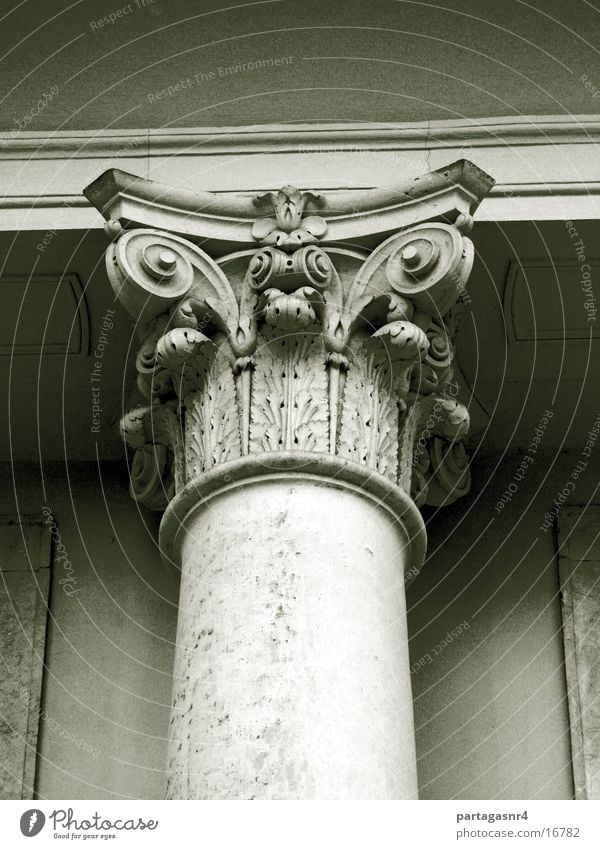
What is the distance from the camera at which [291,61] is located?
10.4m

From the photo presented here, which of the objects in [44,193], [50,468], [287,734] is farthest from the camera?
[50,468]

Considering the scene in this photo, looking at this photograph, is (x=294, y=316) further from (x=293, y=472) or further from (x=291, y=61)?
(x=291, y=61)

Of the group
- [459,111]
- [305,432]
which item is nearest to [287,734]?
[305,432]

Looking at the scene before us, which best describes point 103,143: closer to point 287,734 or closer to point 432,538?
point 432,538

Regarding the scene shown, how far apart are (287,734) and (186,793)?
0.50 m

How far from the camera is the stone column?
26.0 feet

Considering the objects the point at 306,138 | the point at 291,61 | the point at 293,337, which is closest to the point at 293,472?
the point at 293,337

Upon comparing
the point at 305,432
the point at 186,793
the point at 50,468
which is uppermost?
the point at 50,468

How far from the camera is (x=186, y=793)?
25.8 ft

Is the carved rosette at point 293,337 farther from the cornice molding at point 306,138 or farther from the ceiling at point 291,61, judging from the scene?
the ceiling at point 291,61

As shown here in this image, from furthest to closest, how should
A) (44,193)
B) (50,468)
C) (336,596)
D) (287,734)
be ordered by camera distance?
(50,468)
(44,193)
(336,596)
(287,734)

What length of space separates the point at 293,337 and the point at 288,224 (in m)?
0.66

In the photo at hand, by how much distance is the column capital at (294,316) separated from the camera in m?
8.97


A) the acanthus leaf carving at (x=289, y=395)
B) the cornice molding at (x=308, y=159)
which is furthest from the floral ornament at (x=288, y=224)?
the acanthus leaf carving at (x=289, y=395)
